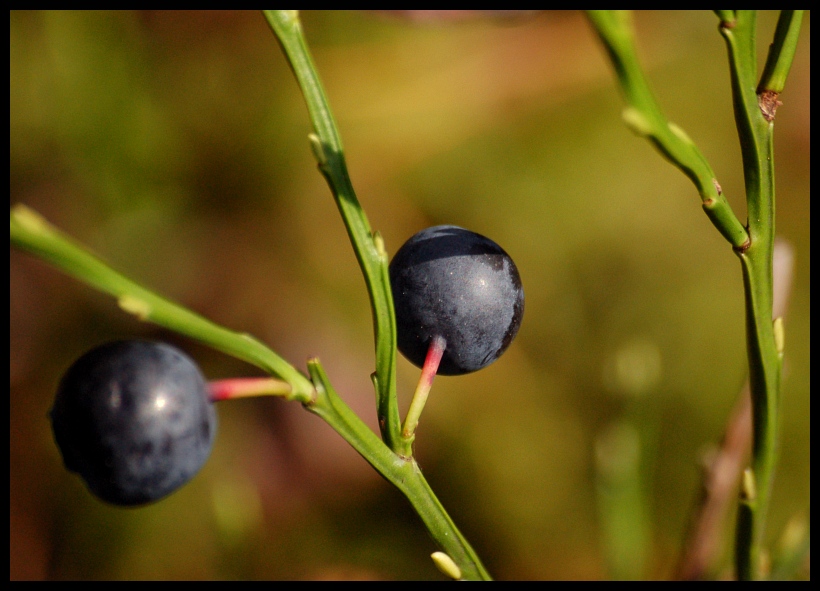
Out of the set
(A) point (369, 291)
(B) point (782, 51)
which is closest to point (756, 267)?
(B) point (782, 51)

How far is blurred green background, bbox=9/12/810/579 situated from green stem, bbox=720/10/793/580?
955 millimetres

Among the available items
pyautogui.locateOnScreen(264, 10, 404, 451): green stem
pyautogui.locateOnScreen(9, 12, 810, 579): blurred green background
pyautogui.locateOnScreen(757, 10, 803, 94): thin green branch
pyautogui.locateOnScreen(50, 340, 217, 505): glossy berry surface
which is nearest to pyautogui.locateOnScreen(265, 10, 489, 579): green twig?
pyautogui.locateOnScreen(264, 10, 404, 451): green stem

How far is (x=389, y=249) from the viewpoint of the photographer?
1928 mm

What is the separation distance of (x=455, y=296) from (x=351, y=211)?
0.13 m

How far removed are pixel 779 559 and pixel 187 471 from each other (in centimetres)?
86

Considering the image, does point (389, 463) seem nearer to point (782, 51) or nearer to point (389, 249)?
point (782, 51)

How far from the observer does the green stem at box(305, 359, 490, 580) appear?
22.3 inches

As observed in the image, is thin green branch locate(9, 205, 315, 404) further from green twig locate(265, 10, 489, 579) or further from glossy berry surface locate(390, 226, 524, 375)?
glossy berry surface locate(390, 226, 524, 375)

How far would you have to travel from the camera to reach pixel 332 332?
1990 mm

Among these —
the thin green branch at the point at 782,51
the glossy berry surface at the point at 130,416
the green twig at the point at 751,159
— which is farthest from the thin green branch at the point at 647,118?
the glossy berry surface at the point at 130,416

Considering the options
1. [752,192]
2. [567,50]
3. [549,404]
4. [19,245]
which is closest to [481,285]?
[752,192]

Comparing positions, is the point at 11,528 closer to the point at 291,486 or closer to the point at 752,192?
the point at 291,486

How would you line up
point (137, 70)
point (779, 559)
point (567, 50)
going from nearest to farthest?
point (779, 559) < point (137, 70) < point (567, 50)
